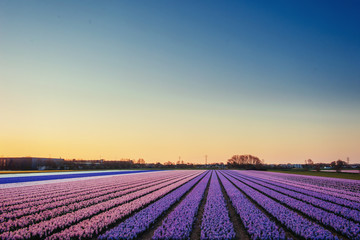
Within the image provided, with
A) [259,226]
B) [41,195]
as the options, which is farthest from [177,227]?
[41,195]

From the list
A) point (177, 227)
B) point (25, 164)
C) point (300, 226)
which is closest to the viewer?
point (177, 227)

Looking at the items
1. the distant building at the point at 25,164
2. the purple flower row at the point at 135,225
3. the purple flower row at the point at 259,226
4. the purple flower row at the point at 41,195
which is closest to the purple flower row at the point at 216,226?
the purple flower row at the point at 259,226

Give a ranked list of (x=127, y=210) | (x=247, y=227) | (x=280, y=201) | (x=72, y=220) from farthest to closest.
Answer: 1. (x=280, y=201)
2. (x=127, y=210)
3. (x=72, y=220)
4. (x=247, y=227)

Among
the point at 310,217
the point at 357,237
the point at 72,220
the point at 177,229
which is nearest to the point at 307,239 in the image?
the point at 357,237

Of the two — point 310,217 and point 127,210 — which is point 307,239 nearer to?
point 310,217

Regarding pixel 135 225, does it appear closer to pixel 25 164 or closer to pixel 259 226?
pixel 259 226

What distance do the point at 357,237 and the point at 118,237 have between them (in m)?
8.22

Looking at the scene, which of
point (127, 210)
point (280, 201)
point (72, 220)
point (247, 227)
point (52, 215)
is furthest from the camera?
point (280, 201)

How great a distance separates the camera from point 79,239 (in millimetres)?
7047

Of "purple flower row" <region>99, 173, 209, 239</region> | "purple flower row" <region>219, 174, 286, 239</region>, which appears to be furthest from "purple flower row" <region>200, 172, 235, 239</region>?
"purple flower row" <region>99, 173, 209, 239</region>

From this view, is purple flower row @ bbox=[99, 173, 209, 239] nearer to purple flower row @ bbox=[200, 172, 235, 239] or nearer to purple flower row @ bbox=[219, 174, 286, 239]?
purple flower row @ bbox=[200, 172, 235, 239]

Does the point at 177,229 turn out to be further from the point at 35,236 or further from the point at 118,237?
the point at 35,236

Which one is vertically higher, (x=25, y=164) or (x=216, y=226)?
(x=216, y=226)

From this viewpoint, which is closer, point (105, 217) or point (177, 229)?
point (177, 229)
